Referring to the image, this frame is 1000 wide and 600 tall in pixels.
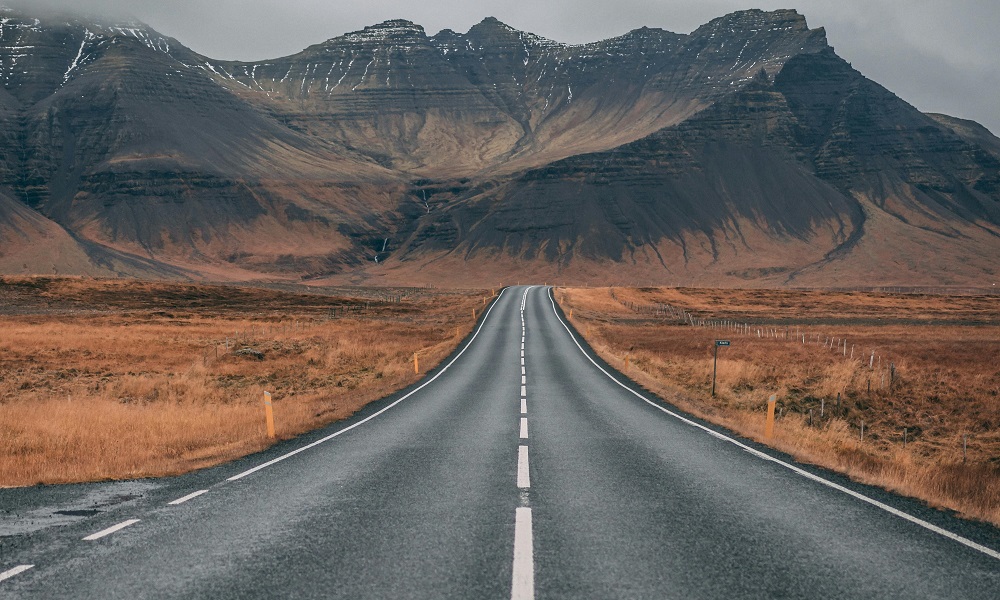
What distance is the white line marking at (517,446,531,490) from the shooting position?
30.5ft

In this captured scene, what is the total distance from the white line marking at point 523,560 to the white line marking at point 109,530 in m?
4.24

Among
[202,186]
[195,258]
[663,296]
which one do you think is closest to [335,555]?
[663,296]

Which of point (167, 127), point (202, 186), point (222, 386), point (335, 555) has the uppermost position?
point (167, 127)

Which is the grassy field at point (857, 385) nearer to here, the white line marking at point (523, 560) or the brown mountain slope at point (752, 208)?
the white line marking at point (523, 560)

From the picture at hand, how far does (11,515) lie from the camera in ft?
25.8

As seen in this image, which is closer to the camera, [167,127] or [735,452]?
[735,452]

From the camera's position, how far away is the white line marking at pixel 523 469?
9.30 m

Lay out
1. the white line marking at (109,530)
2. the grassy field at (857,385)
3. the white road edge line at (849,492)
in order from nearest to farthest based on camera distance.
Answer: the white road edge line at (849,492) → the white line marking at (109,530) → the grassy field at (857,385)

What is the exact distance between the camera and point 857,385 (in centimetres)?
2619

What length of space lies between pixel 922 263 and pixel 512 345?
140 meters

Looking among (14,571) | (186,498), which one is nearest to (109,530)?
(14,571)

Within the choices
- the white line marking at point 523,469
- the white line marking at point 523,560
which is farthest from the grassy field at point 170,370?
the white line marking at point 523,560

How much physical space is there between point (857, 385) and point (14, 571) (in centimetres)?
2707

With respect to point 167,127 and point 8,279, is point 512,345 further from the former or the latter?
point 167,127
